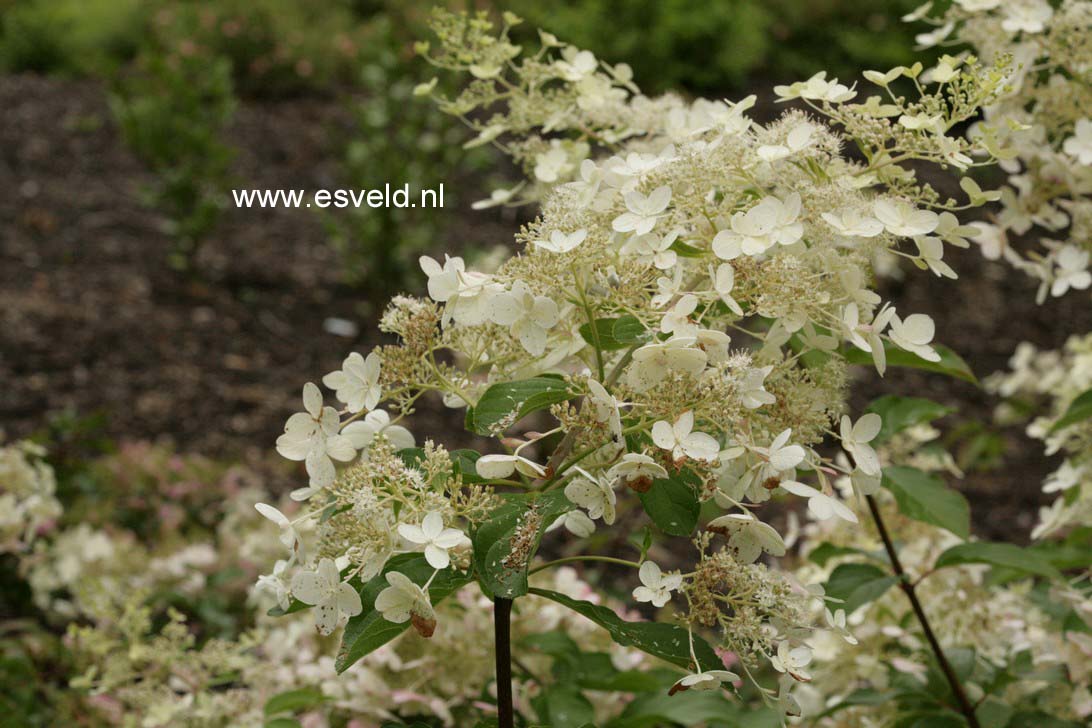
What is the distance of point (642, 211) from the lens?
0.97 meters

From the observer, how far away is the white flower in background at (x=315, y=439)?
3.06 ft

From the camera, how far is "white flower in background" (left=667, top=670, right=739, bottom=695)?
2.93 feet

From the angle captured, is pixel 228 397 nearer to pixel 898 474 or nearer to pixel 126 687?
pixel 126 687

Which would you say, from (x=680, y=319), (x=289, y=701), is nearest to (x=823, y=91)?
(x=680, y=319)

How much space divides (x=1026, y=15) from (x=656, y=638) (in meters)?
1.03

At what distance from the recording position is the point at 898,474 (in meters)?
1.50

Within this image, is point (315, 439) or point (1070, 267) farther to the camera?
point (1070, 267)

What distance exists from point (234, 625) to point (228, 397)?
155 centimetres

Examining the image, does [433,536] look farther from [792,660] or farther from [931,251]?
[931,251]

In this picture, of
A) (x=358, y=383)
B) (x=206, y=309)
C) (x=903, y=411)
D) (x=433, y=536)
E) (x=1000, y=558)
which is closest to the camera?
(x=433, y=536)

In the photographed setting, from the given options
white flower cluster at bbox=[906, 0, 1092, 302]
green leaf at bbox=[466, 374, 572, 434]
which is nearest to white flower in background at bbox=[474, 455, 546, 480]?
green leaf at bbox=[466, 374, 572, 434]

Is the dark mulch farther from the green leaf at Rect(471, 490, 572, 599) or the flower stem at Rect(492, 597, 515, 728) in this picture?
the green leaf at Rect(471, 490, 572, 599)

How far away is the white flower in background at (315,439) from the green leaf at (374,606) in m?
0.10

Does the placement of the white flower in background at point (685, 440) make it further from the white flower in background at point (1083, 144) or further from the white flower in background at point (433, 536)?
the white flower in background at point (1083, 144)
